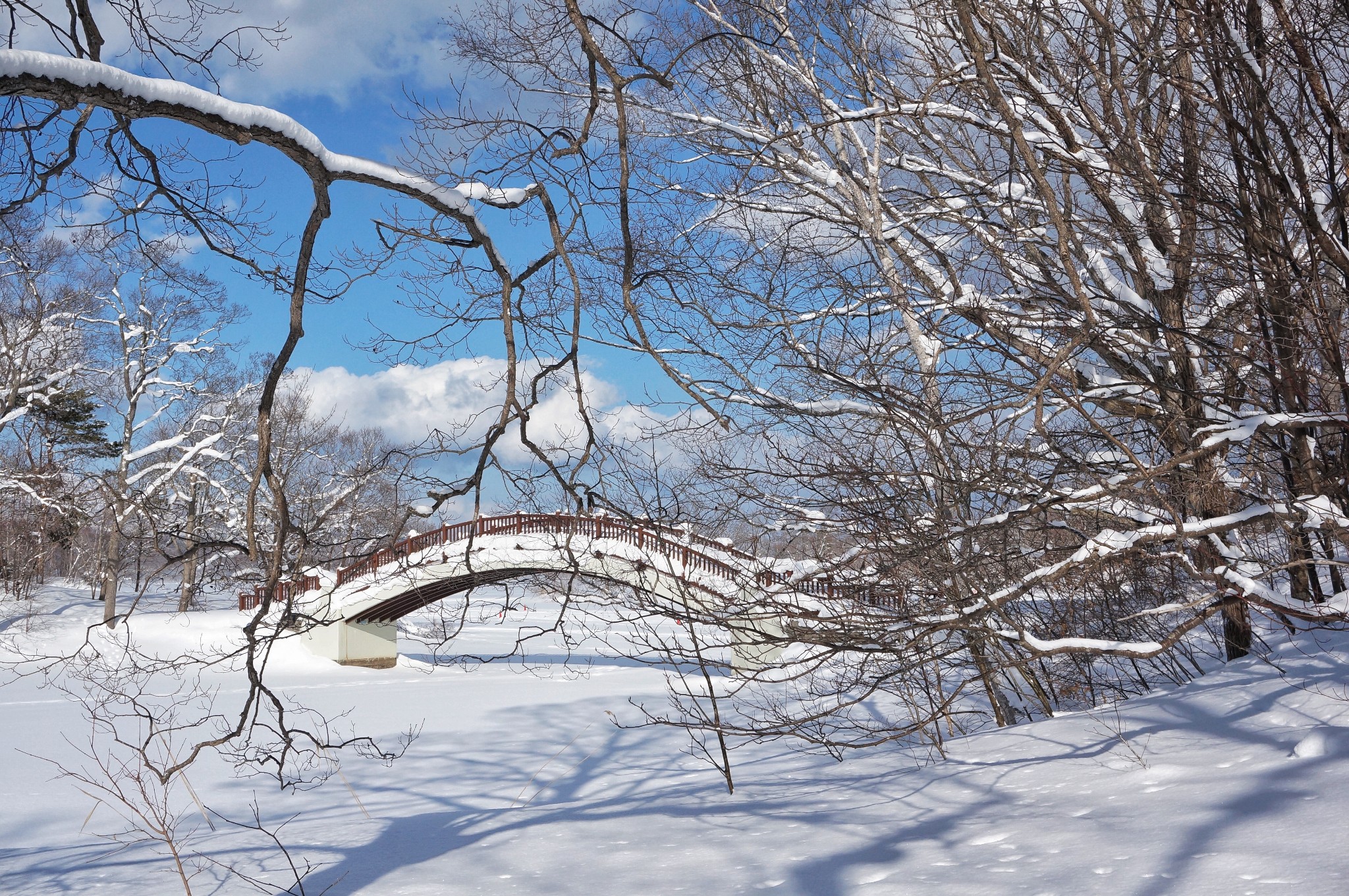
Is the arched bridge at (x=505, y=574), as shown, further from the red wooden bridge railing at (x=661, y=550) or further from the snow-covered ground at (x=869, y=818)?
the snow-covered ground at (x=869, y=818)

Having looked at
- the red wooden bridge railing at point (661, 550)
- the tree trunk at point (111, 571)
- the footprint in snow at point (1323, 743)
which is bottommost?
the footprint in snow at point (1323, 743)

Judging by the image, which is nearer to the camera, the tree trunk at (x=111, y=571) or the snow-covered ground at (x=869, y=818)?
the snow-covered ground at (x=869, y=818)

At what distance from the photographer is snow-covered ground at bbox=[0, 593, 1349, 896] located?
12.8 ft

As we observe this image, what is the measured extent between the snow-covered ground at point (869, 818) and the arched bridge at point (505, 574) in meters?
1.25

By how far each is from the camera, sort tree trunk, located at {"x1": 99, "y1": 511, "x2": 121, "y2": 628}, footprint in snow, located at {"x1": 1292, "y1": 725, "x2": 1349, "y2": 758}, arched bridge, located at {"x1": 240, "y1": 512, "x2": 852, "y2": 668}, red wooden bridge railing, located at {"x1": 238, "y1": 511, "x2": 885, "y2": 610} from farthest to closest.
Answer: tree trunk, located at {"x1": 99, "y1": 511, "x2": 121, "y2": 628}, arched bridge, located at {"x1": 240, "y1": 512, "x2": 852, "y2": 668}, footprint in snow, located at {"x1": 1292, "y1": 725, "x2": 1349, "y2": 758}, red wooden bridge railing, located at {"x1": 238, "y1": 511, "x2": 885, "y2": 610}

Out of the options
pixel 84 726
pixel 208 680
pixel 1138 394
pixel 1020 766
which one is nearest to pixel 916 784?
pixel 1020 766

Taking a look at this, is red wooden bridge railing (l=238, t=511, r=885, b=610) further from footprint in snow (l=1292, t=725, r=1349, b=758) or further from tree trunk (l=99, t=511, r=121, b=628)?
tree trunk (l=99, t=511, r=121, b=628)

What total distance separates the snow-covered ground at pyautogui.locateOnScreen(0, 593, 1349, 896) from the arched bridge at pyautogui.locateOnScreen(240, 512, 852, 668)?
125 centimetres

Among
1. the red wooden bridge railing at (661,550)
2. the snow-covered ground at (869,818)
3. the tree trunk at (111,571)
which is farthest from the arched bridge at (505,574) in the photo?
the tree trunk at (111,571)

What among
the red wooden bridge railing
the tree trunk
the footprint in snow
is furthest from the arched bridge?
the footprint in snow

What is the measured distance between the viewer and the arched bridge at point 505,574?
6.18 m

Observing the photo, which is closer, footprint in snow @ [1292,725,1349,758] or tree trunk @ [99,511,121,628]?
footprint in snow @ [1292,725,1349,758]

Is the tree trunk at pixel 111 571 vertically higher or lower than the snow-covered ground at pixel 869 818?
higher

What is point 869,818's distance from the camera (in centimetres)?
570
